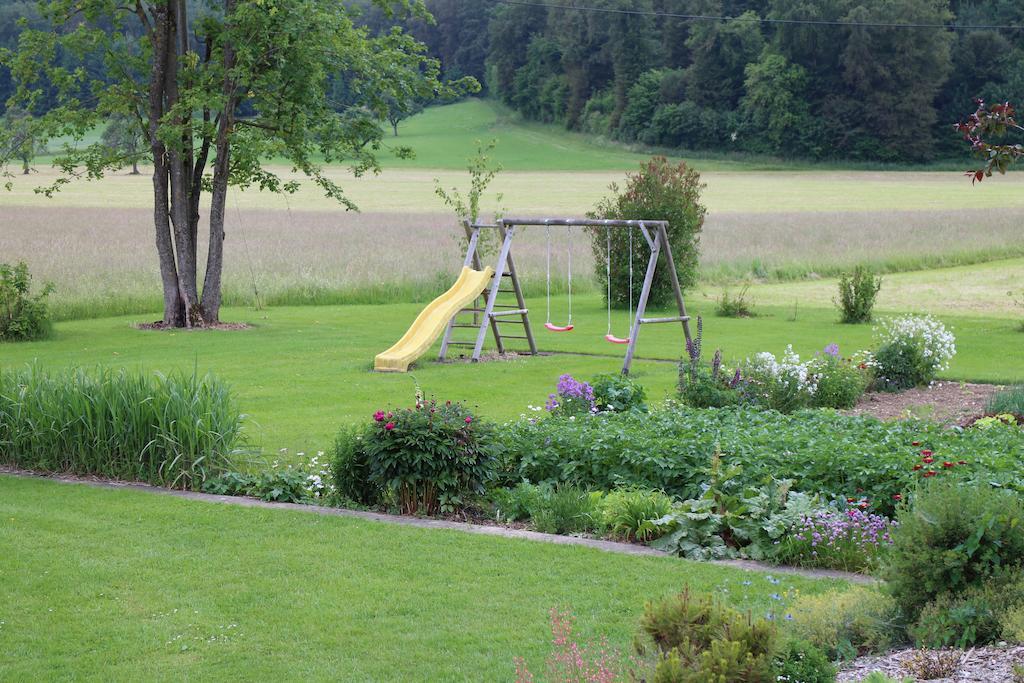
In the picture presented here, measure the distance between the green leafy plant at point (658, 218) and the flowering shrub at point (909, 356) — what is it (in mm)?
9951

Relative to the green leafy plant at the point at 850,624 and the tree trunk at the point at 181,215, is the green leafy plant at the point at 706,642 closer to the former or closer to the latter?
the green leafy plant at the point at 850,624

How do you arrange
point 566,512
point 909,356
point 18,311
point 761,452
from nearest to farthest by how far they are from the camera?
1. point 566,512
2. point 761,452
3. point 909,356
4. point 18,311

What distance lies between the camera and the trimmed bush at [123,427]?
9172 mm

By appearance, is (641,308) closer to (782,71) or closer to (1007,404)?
(1007,404)

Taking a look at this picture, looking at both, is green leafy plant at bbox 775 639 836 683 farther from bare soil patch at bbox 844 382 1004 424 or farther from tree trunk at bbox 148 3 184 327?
tree trunk at bbox 148 3 184 327

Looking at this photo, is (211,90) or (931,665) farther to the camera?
(211,90)

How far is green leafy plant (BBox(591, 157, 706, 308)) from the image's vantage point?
24.1m

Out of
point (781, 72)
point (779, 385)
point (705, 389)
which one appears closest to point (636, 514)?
point (705, 389)

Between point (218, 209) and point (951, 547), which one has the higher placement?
point (218, 209)

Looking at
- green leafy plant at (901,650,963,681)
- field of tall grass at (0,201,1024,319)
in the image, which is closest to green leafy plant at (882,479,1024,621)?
green leafy plant at (901,650,963,681)

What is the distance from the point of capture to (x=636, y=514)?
7.40 m

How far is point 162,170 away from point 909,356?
47.4ft

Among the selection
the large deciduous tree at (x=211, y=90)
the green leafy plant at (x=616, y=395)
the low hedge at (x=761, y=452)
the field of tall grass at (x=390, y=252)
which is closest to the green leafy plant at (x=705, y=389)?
the green leafy plant at (x=616, y=395)

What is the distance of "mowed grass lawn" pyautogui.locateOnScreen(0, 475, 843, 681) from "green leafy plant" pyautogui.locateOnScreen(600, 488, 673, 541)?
43cm
